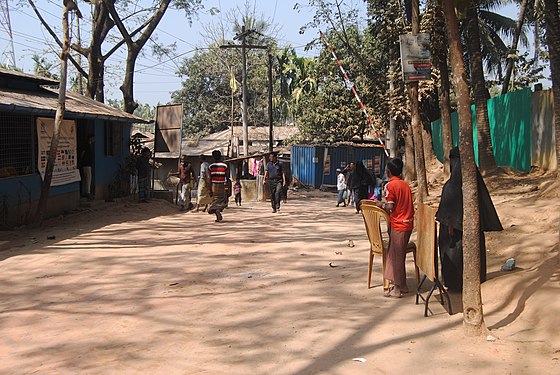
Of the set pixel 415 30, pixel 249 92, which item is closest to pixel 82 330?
pixel 415 30

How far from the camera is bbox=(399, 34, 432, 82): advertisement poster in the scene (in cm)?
1118

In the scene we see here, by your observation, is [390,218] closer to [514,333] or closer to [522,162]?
[514,333]

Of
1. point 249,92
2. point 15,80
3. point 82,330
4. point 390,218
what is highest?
point 249,92

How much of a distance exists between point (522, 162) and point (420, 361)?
497 inches

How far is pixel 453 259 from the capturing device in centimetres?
650

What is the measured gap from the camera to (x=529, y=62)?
118 ft

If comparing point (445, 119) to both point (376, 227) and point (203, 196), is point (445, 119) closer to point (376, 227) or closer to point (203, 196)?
point (203, 196)

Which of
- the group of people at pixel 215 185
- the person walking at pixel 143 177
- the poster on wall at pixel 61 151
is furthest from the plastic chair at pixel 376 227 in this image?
the person walking at pixel 143 177

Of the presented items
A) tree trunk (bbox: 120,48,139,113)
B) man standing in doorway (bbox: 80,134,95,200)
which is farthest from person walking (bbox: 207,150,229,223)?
tree trunk (bbox: 120,48,139,113)

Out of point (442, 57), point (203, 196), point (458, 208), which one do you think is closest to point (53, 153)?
point (203, 196)

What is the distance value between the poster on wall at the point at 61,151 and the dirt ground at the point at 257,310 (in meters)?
3.22

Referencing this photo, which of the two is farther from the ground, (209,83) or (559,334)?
(209,83)

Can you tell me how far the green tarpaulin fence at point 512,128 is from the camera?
1543 cm

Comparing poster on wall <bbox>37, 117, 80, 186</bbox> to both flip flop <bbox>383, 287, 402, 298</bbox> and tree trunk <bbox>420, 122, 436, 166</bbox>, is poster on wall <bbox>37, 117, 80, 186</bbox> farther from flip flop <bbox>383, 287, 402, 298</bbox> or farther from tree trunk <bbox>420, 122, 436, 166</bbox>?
tree trunk <bbox>420, 122, 436, 166</bbox>
